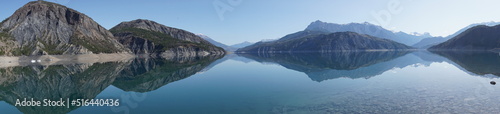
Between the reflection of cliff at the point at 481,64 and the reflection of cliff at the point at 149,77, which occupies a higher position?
the reflection of cliff at the point at 481,64

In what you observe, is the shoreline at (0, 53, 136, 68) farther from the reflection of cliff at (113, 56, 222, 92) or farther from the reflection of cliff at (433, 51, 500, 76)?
the reflection of cliff at (433, 51, 500, 76)

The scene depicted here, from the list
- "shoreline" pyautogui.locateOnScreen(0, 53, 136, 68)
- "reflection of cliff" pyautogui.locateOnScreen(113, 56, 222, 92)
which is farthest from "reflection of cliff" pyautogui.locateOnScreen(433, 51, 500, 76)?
"shoreline" pyautogui.locateOnScreen(0, 53, 136, 68)

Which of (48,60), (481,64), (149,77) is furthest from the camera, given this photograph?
(48,60)

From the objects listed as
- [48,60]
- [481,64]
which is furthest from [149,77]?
[48,60]

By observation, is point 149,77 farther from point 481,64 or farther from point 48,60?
point 48,60

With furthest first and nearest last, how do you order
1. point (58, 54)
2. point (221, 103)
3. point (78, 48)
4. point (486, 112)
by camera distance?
point (78, 48) < point (58, 54) < point (221, 103) < point (486, 112)

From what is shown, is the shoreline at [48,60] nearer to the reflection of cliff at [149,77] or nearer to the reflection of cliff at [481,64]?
the reflection of cliff at [149,77]

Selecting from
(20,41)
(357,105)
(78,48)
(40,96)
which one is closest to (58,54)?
(78,48)

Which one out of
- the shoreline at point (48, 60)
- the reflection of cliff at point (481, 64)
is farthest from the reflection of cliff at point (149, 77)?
the shoreline at point (48, 60)

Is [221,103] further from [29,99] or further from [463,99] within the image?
[463,99]

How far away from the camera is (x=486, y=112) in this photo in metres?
24.3

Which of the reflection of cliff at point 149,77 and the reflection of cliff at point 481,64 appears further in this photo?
the reflection of cliff at point 481,64

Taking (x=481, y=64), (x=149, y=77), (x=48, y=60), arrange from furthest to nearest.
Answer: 1. (x=48, y=60)
2. (x=481, y=64)
3. (x=149, y=77)

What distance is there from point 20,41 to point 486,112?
251202 millimetres
